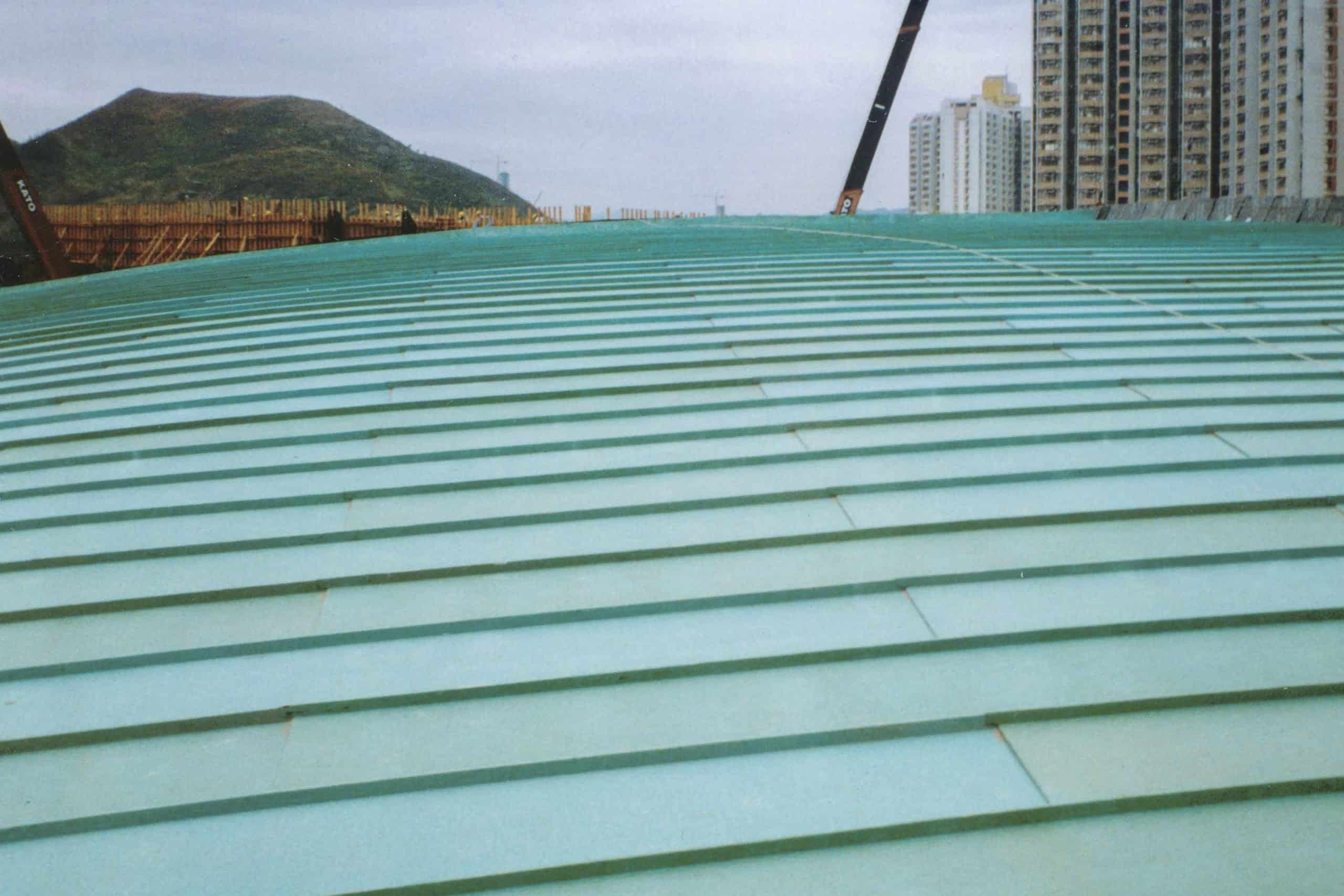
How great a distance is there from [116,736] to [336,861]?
76 cm

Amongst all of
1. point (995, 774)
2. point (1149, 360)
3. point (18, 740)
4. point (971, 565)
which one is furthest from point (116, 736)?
point (1149, 360)

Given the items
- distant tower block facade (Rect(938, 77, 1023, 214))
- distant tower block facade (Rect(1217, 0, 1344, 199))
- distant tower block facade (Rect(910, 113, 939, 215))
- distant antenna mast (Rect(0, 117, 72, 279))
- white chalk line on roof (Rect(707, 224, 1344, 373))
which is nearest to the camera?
white chalk line on roof (Rect(707, 224, 1344, 373))

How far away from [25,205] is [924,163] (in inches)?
3562

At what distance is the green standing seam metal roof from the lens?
2.00m

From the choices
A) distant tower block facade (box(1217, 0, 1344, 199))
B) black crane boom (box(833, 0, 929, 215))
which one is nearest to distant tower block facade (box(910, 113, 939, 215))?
distant tower block facade (box(1217, 0, 1344, 199))

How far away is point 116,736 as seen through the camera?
7.68ft

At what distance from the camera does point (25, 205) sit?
12961mm

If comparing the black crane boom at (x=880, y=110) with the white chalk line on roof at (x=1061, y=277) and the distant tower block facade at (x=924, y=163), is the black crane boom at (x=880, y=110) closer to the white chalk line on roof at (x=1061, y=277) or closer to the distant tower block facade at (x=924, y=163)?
the white chalk line on roof at (x=1061, y=277)

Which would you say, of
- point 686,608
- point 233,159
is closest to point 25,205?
point 686,608

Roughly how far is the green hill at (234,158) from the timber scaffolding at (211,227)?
1166 inches

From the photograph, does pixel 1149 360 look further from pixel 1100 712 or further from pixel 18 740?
pixel 18 740

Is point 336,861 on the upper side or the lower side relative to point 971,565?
lower

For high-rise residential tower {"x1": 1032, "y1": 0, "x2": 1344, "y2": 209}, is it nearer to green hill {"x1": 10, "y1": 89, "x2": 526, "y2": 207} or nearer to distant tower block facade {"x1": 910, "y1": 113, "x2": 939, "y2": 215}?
green hill {"x1": 10, "y1": 89, "x2": 526, "y2": 207}

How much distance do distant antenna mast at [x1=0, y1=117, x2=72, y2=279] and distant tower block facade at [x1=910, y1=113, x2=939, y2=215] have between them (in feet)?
274
